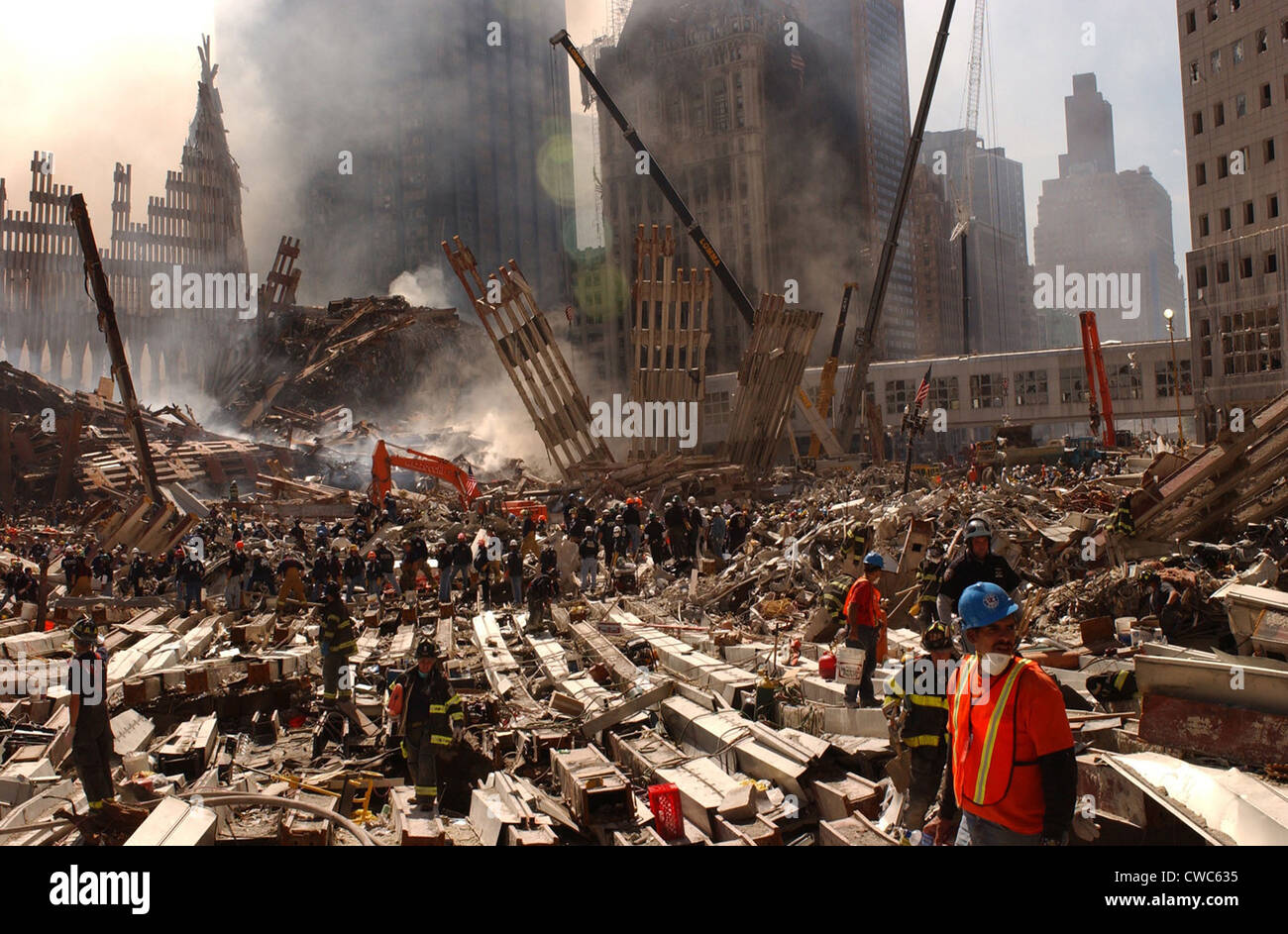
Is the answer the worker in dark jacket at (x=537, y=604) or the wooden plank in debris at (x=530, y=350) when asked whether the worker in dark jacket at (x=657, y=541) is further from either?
the wooden plank in debris at (x=530, y=350)

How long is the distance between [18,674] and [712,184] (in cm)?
6602

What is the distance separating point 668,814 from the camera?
5.71 m

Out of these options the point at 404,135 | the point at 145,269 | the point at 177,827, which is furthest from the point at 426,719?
the point at 404,135

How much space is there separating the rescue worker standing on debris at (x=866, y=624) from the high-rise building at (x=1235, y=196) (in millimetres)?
28881

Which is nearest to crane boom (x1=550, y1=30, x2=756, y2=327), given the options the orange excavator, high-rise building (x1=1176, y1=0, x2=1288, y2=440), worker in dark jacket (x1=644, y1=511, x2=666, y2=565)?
the orange excavator

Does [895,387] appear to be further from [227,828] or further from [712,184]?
[227,828]

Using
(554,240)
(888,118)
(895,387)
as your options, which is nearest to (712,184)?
(554,240)

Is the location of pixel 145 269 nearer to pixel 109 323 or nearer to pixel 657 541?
pixel 109 323

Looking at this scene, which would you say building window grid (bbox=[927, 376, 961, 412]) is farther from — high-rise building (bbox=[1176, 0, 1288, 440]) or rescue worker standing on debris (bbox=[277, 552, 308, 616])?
rescue worker standing on debris (bbox=[277, 552, 308, 616])

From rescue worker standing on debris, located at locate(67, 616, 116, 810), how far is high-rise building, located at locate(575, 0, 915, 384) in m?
63.6

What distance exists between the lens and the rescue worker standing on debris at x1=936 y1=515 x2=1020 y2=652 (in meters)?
5.98

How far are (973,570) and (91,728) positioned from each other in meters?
6.11
